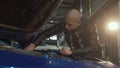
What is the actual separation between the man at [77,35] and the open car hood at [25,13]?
21 centimetres

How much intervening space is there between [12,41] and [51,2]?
566 millimetres

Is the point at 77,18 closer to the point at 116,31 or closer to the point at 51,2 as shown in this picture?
the point at 51,2

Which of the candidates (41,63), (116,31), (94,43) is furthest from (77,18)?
(116,31)

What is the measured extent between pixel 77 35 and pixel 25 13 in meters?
0.65

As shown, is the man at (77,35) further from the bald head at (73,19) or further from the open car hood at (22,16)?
the open car hood at (22,16)

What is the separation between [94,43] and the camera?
8.59ft

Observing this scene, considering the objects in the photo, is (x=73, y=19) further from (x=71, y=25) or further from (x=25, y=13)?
(x=25, y=13)

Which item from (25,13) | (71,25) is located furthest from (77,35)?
(25,13)

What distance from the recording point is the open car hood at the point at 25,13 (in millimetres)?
2373

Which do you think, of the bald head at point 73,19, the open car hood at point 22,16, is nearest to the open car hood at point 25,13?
the open car hood at point 22,16

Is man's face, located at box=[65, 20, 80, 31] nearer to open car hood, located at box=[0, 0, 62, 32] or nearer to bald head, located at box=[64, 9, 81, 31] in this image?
bald head, located at box=[64, 9, 81, 31]

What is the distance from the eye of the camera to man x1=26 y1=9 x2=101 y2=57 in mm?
2428

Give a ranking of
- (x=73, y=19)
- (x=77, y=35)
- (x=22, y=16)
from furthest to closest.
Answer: (x=77, y=35), (x=22, y=16), (x=73, y=19)

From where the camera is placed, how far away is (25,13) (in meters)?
2.51
